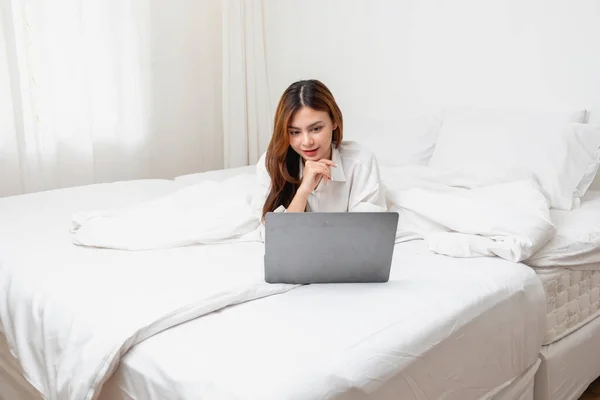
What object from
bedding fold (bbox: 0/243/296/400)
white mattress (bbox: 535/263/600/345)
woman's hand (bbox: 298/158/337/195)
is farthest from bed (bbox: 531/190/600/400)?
bedding fold (bbox: 0/243/296/400)

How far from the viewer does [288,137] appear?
5.55ft

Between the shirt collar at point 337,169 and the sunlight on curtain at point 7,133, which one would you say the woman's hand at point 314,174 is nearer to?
the shirt collar at point 337,169

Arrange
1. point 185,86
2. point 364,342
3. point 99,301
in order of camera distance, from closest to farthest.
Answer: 1. point 364,342
2. point 99,301
3. point 185,86

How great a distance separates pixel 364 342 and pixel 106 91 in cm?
232

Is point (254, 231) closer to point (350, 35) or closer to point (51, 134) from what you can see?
point (51, 134)

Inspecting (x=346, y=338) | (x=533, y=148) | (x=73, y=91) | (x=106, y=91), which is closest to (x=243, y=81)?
(x=106, y=91)

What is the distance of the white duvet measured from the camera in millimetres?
1597

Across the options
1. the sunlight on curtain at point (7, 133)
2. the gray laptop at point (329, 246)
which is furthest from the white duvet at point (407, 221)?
the sunlight on curtain at point (7, 133)

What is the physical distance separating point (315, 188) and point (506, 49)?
1.31 m

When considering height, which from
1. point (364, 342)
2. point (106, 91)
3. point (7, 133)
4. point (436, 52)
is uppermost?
point (436, 52)

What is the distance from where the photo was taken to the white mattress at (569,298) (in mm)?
1578

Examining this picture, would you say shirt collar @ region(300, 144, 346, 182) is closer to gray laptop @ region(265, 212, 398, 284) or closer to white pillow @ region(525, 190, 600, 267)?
gray laptop @ region(265, 212, 398, 284)

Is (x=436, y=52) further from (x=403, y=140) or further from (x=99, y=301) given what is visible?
(x=99, y=301)

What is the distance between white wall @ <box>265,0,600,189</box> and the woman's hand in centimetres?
127
